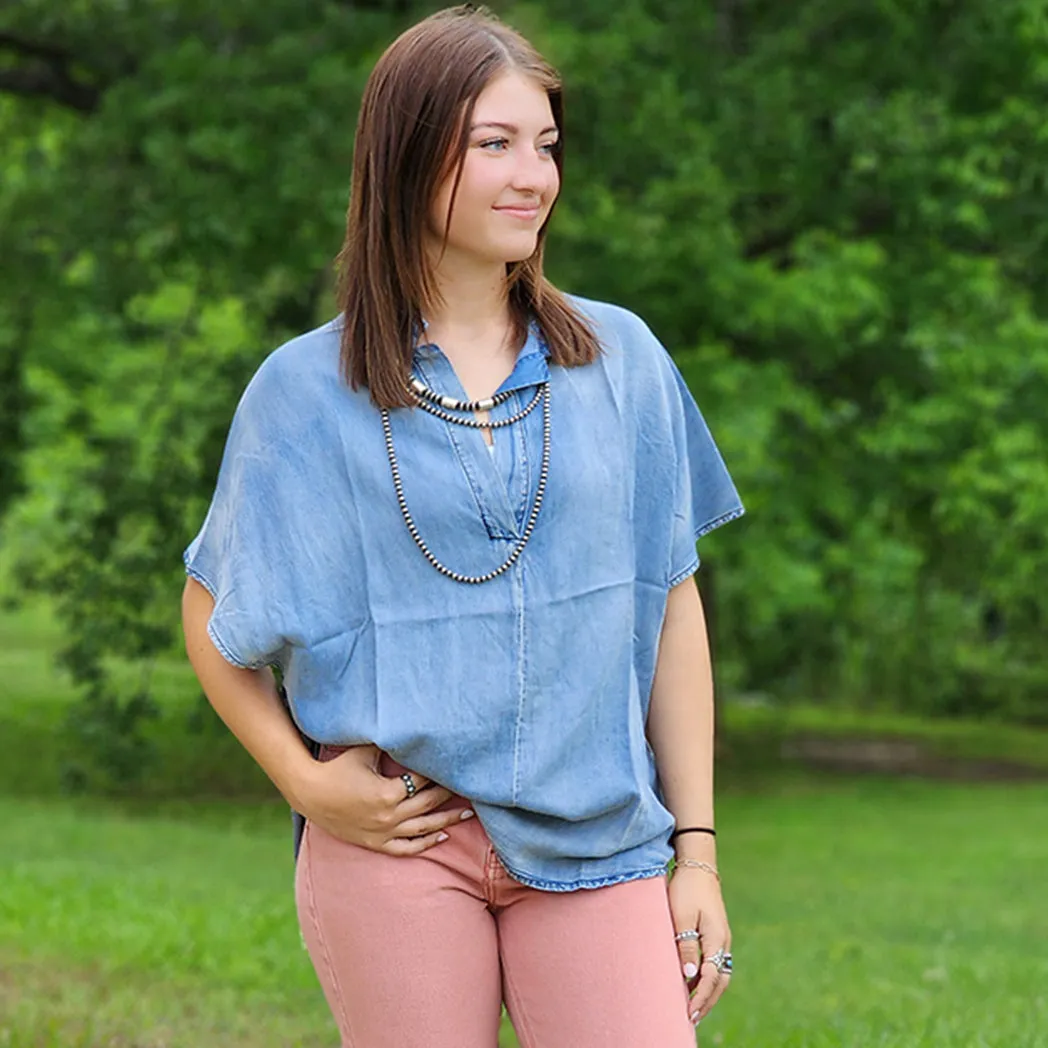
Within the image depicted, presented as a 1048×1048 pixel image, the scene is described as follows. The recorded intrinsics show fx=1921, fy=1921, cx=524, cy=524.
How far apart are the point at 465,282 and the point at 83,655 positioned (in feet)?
45.1

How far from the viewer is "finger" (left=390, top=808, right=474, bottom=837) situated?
7.43ft

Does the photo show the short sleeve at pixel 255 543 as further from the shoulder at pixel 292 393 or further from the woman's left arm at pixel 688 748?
the woman's left arm at pixel 688 748

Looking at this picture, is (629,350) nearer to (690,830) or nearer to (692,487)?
(692,487)

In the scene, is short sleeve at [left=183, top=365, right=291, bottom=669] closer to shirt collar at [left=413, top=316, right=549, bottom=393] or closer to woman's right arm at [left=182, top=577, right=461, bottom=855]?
woman's right arm at [left=182, top=577, right=461, bottom=855]

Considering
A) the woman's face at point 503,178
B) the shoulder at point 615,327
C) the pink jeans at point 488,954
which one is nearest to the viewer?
the pink jeans at point 488,954

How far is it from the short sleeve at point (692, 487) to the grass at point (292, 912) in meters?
3.06

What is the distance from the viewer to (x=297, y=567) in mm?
2334

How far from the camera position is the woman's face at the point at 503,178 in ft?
7.72

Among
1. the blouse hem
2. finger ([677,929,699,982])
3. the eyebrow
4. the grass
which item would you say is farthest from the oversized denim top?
the grass

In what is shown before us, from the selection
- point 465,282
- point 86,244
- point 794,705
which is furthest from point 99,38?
point 794,705

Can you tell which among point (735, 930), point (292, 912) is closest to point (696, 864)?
point (292, 912)

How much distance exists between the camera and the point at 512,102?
2.36m

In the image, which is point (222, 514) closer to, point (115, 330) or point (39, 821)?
point (39, 821)

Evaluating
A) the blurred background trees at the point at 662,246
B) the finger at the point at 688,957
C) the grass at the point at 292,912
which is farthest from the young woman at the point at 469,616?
the blurred background trees at the point at 662,246
